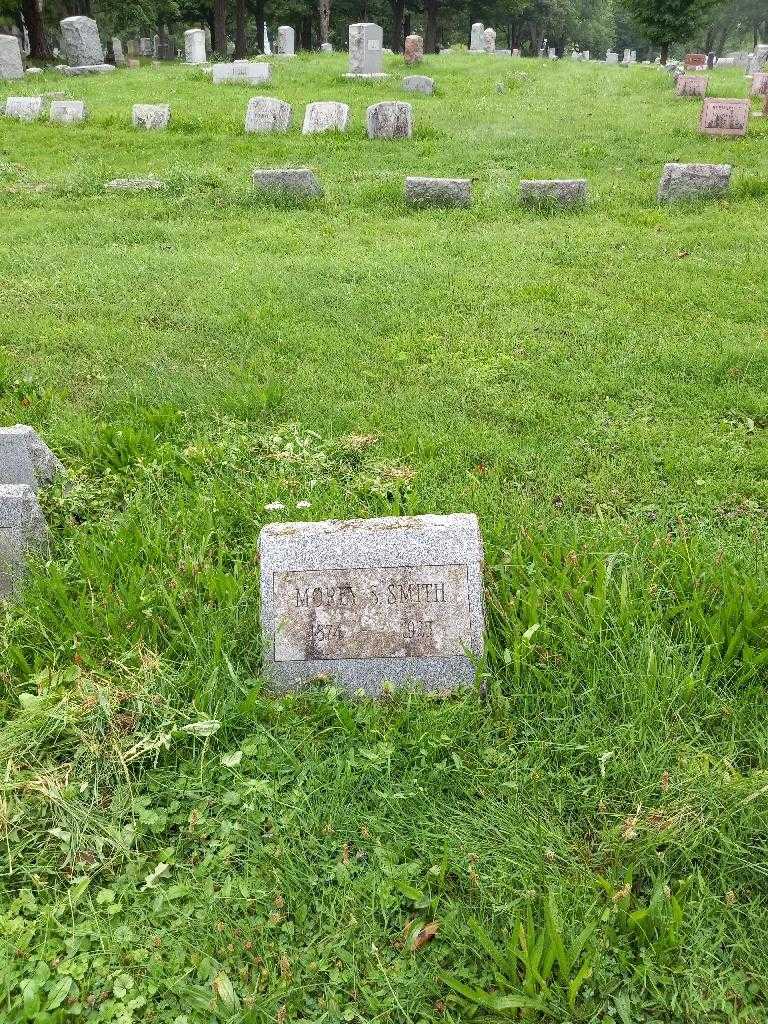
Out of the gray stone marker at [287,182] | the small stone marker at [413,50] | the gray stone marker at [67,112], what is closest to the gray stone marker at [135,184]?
the gray stone marker at [287,182]

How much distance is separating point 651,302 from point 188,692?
5.07 m

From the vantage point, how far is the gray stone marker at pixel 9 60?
1945cm

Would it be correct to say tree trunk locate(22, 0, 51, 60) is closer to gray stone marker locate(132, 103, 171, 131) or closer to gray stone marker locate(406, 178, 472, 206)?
gray stone marker locate(132, 103, 171, 131)

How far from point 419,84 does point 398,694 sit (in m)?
18.5

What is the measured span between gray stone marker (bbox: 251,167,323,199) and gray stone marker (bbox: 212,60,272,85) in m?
10.8

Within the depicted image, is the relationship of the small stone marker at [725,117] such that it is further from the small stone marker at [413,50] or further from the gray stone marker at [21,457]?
the gray stone marker at [21,457]

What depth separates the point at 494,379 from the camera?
4891 mm

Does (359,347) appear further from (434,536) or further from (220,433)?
(434,536)

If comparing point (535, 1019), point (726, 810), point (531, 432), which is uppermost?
point (531, 432)

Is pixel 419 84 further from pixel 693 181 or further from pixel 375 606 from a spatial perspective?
pixel 375 606

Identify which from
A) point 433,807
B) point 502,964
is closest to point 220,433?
point 433,807

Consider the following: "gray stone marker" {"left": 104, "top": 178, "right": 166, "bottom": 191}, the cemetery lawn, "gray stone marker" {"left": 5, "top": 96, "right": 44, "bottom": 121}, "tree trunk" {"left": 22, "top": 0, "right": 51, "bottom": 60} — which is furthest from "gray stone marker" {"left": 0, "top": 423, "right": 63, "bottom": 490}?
"tree trunk" {"left": 22, "top": 0, "right": 51, "bottom": 60}

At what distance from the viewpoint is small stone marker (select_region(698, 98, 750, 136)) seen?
41.2 feet

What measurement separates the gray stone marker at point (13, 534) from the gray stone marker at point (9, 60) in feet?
70.5
